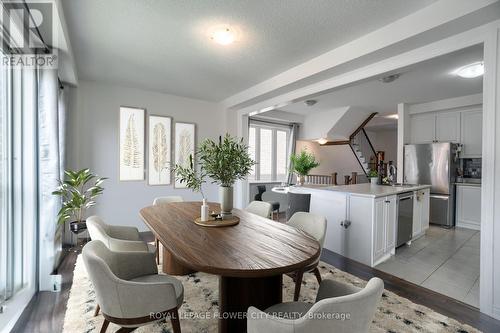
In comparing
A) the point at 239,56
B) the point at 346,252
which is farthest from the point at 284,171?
the point at 239,56

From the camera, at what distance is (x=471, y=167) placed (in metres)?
5.18

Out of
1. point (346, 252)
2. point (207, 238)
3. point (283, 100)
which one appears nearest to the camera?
point (207, 238)

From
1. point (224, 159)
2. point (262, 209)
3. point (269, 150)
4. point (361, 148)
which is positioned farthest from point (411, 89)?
point (224, 159)

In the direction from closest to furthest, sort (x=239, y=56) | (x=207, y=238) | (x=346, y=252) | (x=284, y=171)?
(x=207, y=238)
(x=239, y=56)
(x=346, y=252)
(x=284, y=171)

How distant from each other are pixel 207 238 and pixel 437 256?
3.48 meters

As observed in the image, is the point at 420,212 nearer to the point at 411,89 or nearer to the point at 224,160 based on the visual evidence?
the point at 411,89

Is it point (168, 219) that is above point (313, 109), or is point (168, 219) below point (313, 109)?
below

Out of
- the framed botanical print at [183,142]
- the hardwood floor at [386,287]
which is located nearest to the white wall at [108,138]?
the framed botanical print at [183,142]

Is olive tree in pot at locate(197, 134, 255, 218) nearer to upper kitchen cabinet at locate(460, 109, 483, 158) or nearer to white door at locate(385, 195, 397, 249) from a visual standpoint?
white door at locate(385, 195, 397, 249)

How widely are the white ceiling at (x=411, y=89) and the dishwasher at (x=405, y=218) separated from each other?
5.92 feet

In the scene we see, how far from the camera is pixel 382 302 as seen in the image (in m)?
2.15

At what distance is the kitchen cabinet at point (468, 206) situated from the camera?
467 centimetres

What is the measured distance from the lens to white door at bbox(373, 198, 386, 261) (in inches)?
117

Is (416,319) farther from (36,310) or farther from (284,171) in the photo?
(284,171)
